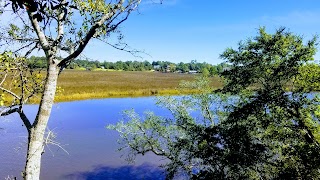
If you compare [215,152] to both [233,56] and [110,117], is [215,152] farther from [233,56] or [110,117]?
[110,117]

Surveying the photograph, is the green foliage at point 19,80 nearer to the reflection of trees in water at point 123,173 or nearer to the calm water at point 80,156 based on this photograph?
the calm water at point 80,156

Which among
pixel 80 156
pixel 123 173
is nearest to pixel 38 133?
pixel 123 173

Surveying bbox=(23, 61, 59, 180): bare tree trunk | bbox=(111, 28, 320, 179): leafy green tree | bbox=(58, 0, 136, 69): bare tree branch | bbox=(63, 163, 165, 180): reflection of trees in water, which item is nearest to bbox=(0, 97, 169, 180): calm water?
bbox=(63, 163, 165, 180): reflection of trees in water

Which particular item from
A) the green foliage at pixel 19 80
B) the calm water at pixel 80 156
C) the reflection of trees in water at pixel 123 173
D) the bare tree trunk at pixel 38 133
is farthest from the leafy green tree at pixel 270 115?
the calm water at pixel 80 156

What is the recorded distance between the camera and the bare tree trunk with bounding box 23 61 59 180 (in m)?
4.53

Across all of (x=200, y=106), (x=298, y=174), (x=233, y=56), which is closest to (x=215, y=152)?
(x=298, y=174)

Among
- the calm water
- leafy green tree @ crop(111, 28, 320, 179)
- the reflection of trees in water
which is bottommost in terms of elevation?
the reflection of trees in water

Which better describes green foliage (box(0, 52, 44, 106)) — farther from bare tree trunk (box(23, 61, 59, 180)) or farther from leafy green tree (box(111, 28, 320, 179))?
leafy green tree (box(111, 28, 320, 179))

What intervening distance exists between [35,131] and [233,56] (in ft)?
28.5

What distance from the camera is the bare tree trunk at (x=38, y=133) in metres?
4.53

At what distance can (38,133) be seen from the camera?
4613 millimetres

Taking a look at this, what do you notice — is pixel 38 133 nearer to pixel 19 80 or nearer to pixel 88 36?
pixel 19 80

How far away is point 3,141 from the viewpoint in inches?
928

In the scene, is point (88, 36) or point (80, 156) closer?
point (88, 36)
